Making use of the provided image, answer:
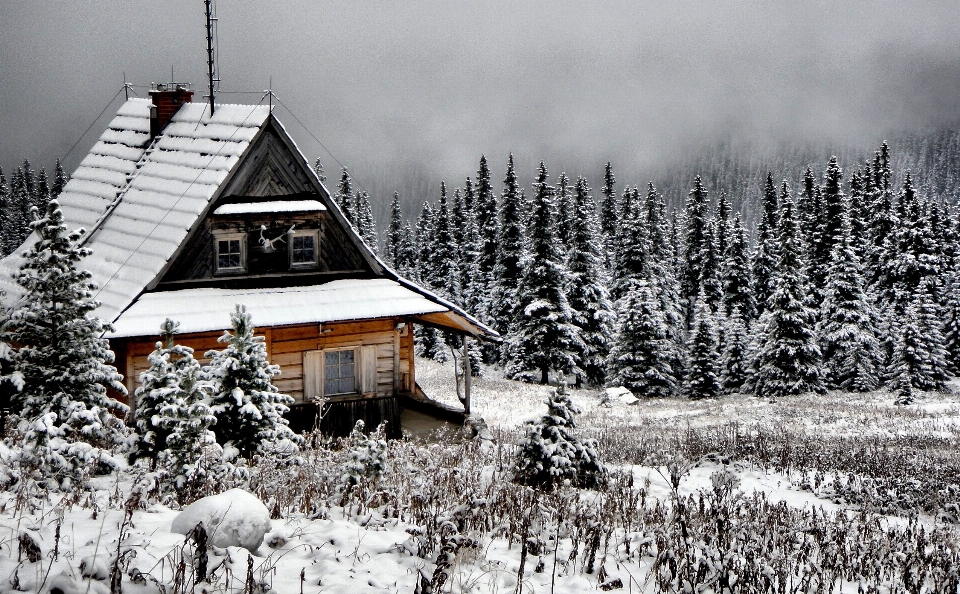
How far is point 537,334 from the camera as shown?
46062mm

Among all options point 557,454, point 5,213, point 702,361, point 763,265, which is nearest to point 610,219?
point 763,265

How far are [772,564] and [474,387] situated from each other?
30.5 metres

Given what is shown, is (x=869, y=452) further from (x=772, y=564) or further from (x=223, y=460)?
(x=223, y=460)

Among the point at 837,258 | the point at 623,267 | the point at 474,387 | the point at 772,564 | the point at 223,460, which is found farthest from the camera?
the point at 623,267

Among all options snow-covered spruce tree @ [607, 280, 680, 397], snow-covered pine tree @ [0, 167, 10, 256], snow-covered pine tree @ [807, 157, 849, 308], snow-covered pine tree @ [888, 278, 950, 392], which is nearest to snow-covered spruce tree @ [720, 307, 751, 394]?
snow-covered spruce tree @ [607, 280, 680, 397]

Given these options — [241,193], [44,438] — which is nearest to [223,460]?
[44,438]

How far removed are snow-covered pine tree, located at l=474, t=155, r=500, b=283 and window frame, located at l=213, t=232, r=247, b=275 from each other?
45.5 metres

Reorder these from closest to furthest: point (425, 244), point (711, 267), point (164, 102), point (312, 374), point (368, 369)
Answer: point (312, 374)
point (368, 369)
point (164, 102)
point (711, 267)
point (425, 244)

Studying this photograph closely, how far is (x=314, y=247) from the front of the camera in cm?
1914

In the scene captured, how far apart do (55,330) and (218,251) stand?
24.6 feet

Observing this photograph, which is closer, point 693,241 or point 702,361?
point 702,361

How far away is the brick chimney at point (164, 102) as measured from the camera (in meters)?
22.4

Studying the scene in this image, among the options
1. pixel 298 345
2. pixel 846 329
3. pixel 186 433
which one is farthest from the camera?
pixel 846 329

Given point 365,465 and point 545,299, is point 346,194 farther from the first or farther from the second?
point 365,465
